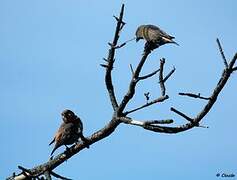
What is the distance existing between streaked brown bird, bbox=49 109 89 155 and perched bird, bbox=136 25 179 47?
158 inches

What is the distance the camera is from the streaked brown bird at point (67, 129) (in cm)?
751

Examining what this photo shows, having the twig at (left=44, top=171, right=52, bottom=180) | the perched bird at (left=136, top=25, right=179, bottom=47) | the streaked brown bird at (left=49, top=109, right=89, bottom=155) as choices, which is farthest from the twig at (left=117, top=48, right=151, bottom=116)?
the perched bird at (left=136, top=25, right=179, bottom=47)

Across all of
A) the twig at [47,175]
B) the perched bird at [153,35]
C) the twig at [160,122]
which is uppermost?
the perched bird at [153,35]

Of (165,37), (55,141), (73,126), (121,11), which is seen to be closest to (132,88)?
(121,11)

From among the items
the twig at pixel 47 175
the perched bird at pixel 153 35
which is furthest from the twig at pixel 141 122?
the perched bird at pixel 153 35

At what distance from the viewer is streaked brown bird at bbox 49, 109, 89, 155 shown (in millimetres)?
7512

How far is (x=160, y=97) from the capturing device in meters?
5.29

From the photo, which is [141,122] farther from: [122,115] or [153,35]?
[153,35]

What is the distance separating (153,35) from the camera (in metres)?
13.3

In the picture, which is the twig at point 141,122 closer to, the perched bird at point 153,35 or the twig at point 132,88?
the twig at point 132,88

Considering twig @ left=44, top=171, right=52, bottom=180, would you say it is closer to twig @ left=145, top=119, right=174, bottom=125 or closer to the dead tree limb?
the dead tree limb

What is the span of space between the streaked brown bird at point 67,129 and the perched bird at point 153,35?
402 centimetres

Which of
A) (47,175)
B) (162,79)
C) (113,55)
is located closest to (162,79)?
(162,79)

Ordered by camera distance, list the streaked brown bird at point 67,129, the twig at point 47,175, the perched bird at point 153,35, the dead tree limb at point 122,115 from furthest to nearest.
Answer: the perched bird at point 153,35, the streaked brown bird at point 67,129, the twig at point 47,175, the dead tree limb at point 122,115
